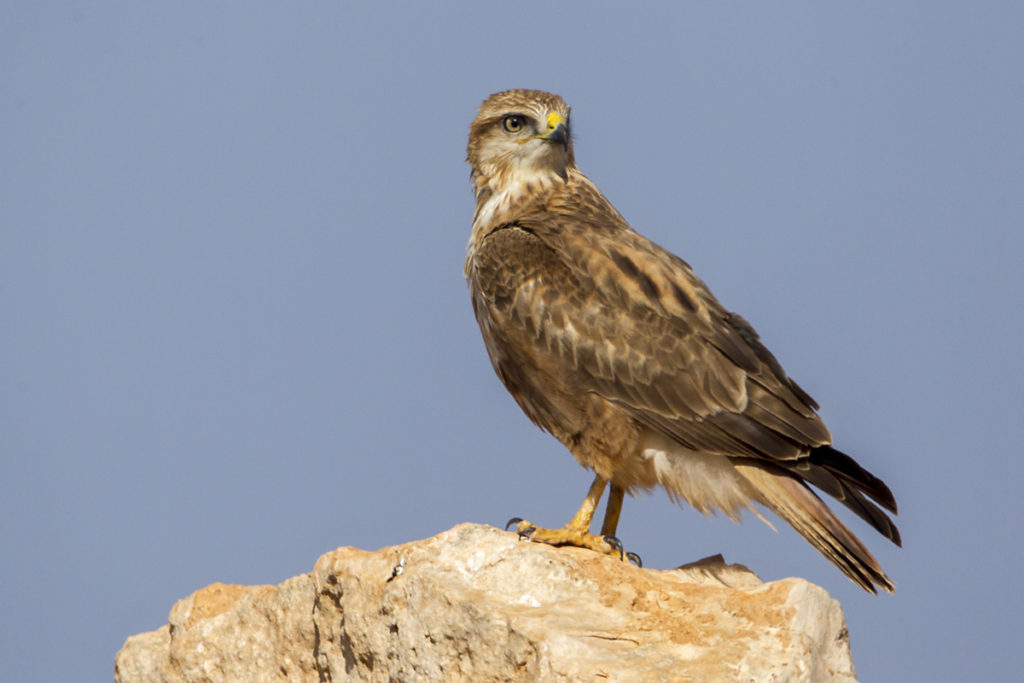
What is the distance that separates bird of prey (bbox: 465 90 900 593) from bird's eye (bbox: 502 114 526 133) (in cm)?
70

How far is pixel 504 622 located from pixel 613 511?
1892mm

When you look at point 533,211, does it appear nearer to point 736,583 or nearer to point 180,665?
point 736,583

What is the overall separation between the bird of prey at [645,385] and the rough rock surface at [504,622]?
477 mm

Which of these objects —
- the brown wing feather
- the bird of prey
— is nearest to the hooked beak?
the bird of prey

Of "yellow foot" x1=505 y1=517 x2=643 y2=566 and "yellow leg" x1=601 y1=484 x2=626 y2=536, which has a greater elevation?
"yellow leg" x1=601 y1=484 x2=626 y2=536

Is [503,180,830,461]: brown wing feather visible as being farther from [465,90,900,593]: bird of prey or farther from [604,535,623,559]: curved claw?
[604,535,623,559]: curved claw

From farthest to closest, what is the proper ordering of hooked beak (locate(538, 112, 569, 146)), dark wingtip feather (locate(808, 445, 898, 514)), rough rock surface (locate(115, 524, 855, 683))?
hooked beak (locate(538, 112, 569, 146)) → dark wingtip feather (locate(808, 445, 898, 514)) → rough rock surface (locate(115, 524, 855, 683))

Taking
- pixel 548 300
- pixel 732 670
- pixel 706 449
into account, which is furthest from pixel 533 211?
pixel 732 670

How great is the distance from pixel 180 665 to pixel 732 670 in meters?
2.80

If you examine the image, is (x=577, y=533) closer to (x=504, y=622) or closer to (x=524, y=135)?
(x=504, y=622)

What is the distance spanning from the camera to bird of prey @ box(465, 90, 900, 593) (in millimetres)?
Answer: 5824

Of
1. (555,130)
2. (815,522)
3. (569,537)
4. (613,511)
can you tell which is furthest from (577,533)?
(555,130)

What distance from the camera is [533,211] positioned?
275 inches

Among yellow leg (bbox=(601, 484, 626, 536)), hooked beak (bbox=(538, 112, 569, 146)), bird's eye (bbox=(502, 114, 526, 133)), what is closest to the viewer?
yellow leg (bbox=(601, 484, 626, 536))
